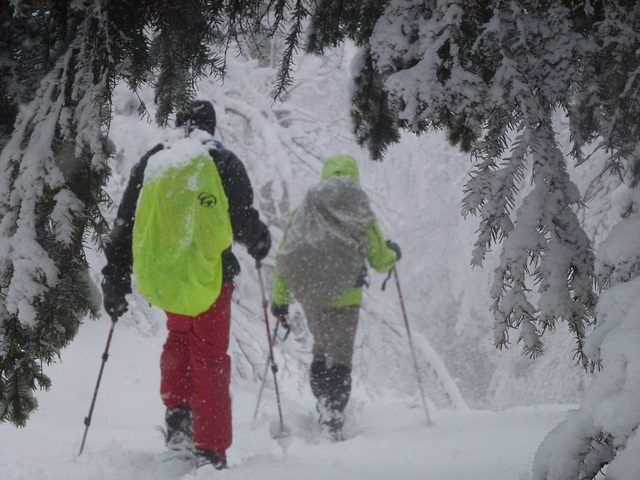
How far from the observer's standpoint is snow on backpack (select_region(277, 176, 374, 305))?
3.92 m

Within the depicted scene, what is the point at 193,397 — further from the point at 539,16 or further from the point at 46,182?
the point at 539,16

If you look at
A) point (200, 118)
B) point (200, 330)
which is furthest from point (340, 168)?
point (200, 330)

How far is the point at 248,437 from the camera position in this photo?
4.08m

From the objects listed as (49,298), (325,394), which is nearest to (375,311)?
(325,394)

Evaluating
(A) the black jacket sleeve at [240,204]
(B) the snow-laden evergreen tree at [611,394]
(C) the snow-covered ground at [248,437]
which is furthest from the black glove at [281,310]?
(B) the snow-laden evergreen tree at [611,394]

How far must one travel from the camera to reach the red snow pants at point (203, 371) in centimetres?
266

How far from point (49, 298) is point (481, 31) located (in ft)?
5.21

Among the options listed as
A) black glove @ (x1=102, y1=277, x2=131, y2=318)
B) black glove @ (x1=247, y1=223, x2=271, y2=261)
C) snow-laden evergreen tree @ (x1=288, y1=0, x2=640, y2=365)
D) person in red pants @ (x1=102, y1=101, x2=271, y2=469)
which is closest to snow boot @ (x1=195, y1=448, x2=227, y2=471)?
person in red pants @ (x1=102, y1=101, x2=271, y2=469)

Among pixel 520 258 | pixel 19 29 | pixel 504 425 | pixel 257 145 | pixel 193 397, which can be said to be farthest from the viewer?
pixel 257 145

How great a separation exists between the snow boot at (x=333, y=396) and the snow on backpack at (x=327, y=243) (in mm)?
459

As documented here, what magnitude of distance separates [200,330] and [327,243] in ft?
4.64

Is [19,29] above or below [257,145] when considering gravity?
below

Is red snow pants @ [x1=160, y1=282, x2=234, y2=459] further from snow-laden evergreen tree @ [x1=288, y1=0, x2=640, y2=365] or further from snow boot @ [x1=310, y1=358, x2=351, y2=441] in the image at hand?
snow-laden evergreen tree @ [x1=288, y1=0, x2=640, y2=365]

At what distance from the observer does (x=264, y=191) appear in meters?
8.58
